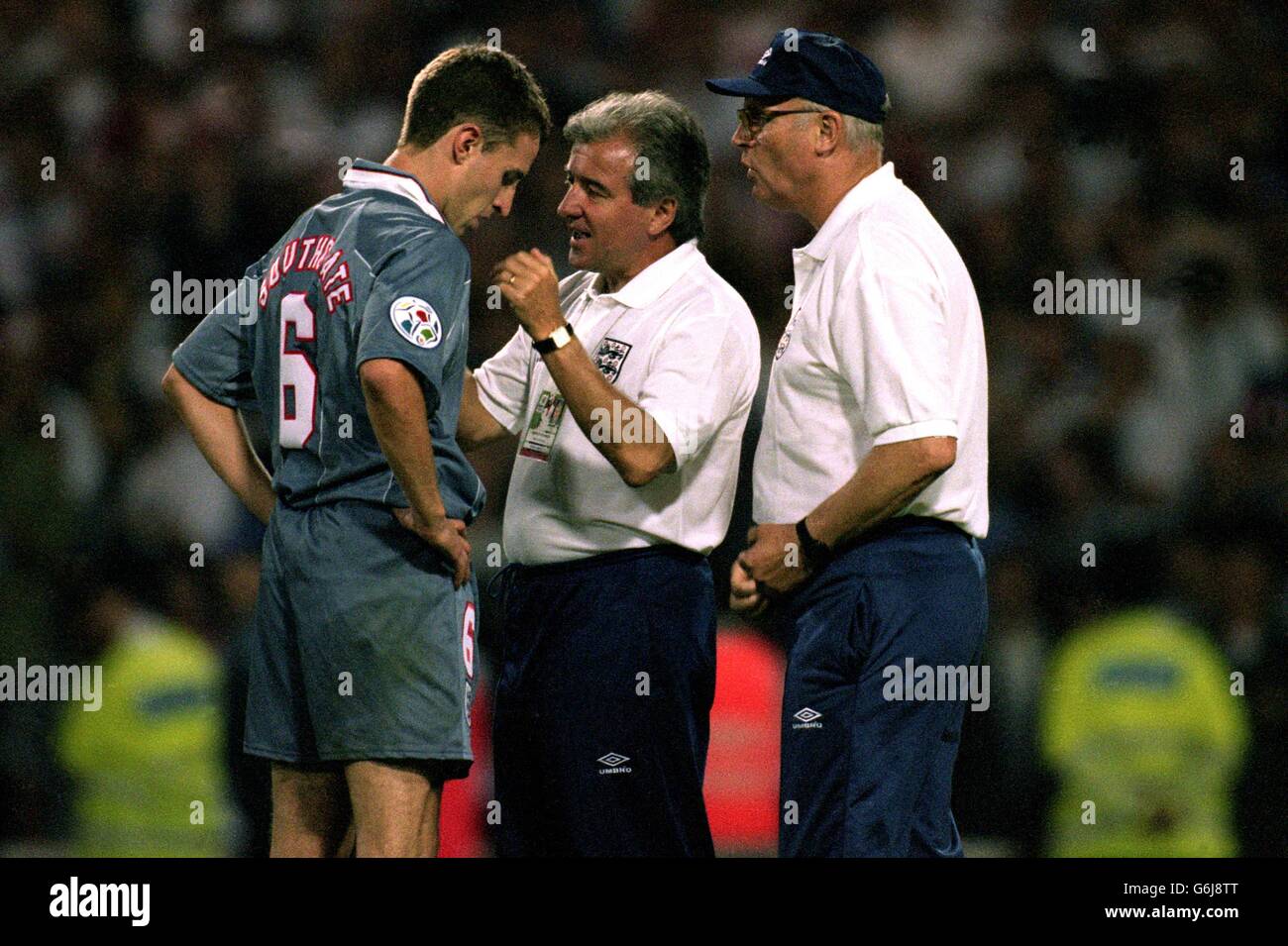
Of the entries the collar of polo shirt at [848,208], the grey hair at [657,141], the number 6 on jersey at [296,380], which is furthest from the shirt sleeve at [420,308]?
the collar of polo shirt at [848,208]

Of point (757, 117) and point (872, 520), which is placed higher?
point (757, 117)

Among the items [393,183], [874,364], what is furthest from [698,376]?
[393,183]

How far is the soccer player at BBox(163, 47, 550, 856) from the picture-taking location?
2.89 metres

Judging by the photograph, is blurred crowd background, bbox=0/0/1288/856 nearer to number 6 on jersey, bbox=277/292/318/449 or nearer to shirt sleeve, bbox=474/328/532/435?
shirt sleeve, bbox=474/328/532/435

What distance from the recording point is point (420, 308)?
9.46 feet

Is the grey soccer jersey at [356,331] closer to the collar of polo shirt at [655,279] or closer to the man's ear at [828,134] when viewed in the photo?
the collar of polo shirt at [655,279]

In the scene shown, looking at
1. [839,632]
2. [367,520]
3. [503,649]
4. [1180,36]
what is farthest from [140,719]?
[1180,36]

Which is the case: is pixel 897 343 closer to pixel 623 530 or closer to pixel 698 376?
pixel 698 376

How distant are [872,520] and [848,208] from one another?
0.63m

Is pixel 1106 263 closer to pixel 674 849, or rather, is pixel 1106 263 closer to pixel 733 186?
pixel 733 186

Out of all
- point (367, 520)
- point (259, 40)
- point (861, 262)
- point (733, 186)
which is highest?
point (259, 40)

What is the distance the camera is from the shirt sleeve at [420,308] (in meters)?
→ 2.84

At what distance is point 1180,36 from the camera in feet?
22.5

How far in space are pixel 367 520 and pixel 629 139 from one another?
3.29 ft
